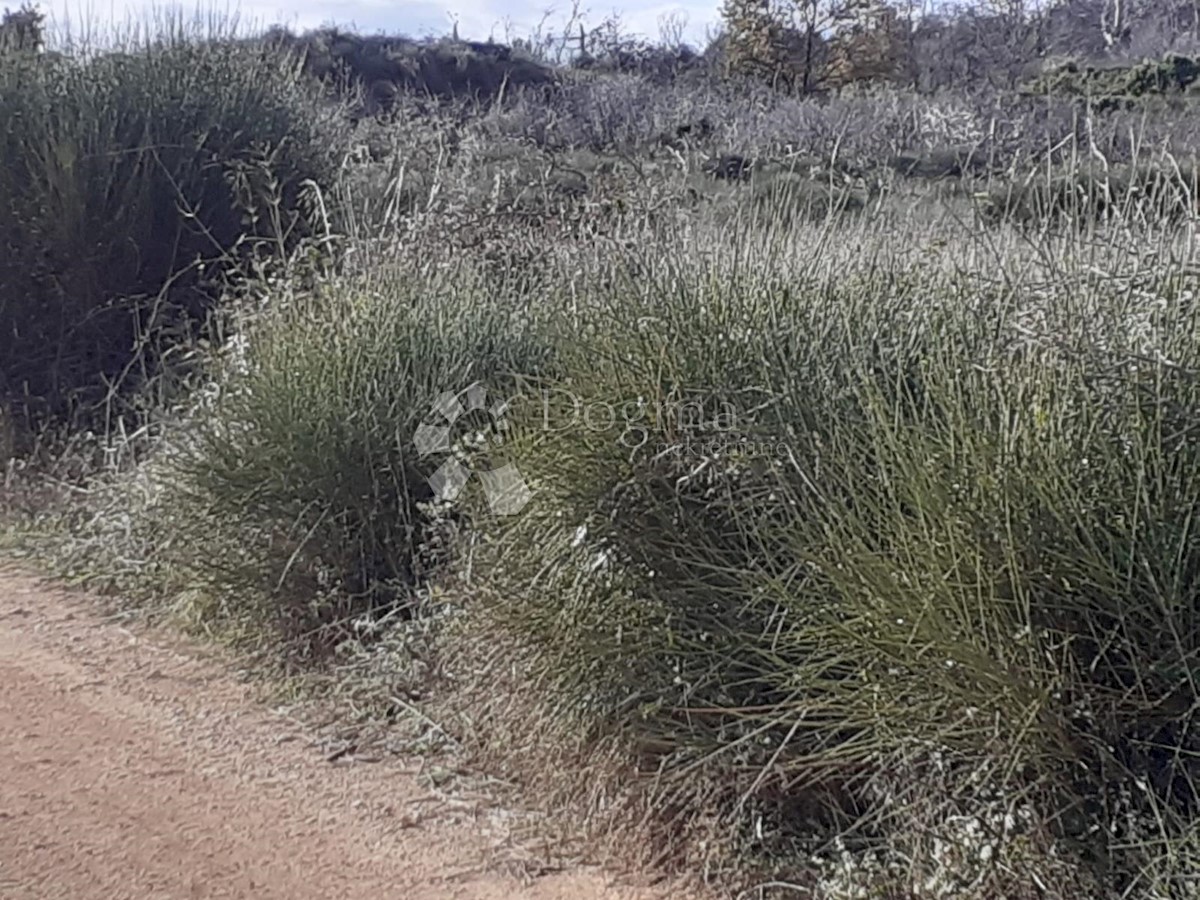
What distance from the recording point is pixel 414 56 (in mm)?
29312

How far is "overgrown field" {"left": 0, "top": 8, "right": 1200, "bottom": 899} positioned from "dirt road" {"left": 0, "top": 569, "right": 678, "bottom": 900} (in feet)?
1.16

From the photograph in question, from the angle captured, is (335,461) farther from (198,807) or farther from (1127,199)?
(1127,199)

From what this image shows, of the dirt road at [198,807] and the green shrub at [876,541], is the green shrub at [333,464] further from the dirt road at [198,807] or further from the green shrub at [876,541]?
the green shrub at [876,541]

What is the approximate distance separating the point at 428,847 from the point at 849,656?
1.42 m

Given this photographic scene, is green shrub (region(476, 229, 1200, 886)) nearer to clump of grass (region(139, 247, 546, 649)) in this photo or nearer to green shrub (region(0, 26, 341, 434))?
clump of grass (region(139, 247, 546, 649))

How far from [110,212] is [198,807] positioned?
6.18 metres

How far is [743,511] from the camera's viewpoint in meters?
4.41

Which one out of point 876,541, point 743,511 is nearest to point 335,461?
point 743,511

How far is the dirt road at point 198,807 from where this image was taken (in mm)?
4035

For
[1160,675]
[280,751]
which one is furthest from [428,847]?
[1160,675]

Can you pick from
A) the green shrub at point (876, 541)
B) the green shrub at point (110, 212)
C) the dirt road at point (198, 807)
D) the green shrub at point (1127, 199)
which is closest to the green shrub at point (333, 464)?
the dirt road at point (198, 807)

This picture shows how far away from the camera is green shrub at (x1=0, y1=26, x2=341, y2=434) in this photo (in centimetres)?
941

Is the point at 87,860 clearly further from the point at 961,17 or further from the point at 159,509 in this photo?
the point at 961,17

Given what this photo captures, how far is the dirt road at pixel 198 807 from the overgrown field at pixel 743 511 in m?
0.35
